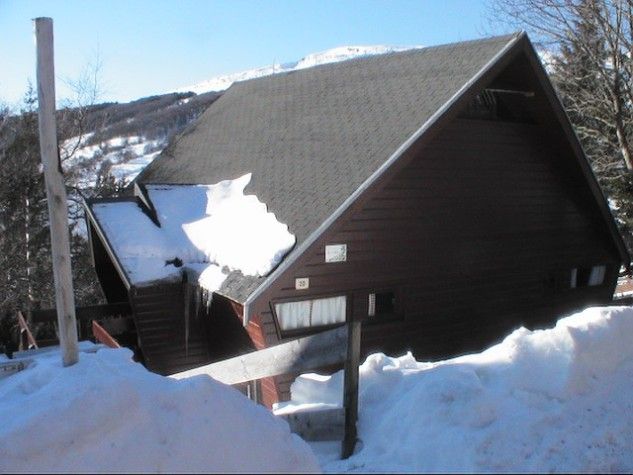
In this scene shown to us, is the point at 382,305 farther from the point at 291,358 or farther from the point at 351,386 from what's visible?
the point at 351,386

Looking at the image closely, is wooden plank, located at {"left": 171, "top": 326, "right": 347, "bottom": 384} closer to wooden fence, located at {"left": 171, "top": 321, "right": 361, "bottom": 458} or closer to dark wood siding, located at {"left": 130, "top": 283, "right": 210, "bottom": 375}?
wooden fence, located at {"left": 171, "top": 321, "right": 361, "bottom": 458}

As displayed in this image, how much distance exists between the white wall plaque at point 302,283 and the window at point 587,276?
665cm

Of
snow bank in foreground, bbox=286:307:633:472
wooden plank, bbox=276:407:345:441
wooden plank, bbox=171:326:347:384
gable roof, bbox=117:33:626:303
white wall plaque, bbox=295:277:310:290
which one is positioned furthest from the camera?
gable roof, bbox=117:33:626:303

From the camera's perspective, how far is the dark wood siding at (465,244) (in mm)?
9680

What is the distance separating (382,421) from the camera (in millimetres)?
3568

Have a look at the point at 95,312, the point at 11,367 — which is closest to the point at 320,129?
the point at 95,312

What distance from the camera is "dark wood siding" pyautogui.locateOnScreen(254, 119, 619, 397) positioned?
968cm

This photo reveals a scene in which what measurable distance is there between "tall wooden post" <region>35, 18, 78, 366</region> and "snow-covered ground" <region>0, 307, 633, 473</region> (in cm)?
33

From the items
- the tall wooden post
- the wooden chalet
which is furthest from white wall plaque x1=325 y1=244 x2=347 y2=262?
the tall wooden post

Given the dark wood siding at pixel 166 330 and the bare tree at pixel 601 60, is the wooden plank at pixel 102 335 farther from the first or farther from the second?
the bare tree at pixel 601 60

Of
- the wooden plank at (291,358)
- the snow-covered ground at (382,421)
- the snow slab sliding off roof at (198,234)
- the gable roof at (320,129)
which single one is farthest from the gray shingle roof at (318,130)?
the snow-covered ground at (382,421)

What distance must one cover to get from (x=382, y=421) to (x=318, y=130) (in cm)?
884

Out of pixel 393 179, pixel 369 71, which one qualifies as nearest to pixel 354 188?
pixel 393 179

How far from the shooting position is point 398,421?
3443mm
